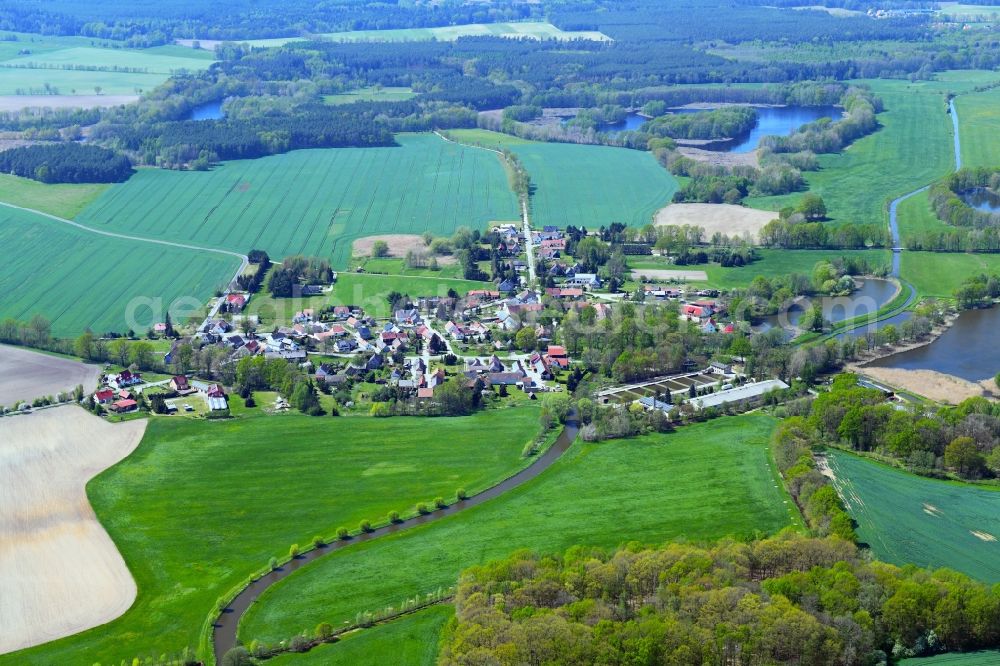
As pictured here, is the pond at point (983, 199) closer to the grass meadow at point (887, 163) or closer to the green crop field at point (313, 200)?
the grass meadow at point (887, 163)

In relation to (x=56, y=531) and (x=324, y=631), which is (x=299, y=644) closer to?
(x=324, y=631)

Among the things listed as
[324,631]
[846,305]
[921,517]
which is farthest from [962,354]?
[324,631]

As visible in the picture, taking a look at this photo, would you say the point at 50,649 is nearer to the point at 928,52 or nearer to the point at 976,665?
the point at 976,665

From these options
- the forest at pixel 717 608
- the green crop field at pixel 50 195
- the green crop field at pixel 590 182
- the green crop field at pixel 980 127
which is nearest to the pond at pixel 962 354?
the forest at pixel 717 608

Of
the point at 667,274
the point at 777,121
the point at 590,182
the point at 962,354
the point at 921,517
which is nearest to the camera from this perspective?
the point at 921,517

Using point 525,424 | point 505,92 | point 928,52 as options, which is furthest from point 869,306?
point 928,52

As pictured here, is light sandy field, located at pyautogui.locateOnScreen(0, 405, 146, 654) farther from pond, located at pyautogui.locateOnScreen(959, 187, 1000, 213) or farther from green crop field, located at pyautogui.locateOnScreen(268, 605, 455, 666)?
pond, located at pyautogui.locateOnScreen(959, 187, 1000, 213)
